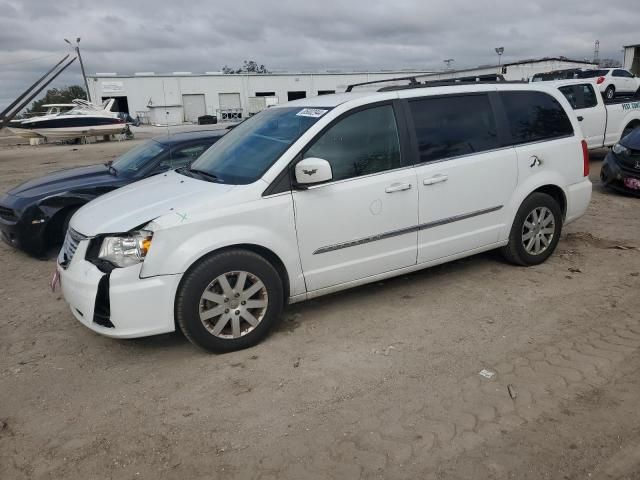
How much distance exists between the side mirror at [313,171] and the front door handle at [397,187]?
2.07 feet

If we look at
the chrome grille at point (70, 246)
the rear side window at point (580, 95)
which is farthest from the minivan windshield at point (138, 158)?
the rear side window at point (580, 95)

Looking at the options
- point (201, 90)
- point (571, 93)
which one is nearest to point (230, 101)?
point (201, 90)

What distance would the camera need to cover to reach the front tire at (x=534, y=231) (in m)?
5.09

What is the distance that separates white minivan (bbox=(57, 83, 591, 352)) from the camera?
3.61m

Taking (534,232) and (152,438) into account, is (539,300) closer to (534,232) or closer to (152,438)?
(534,232)

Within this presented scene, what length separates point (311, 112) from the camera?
432 cm

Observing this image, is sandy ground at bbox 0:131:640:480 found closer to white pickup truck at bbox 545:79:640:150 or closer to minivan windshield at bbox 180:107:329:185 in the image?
minivan windshield at bbox 180:107:329:185

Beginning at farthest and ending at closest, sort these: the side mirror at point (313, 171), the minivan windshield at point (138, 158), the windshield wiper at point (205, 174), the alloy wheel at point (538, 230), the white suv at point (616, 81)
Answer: the white suv at point (616, 81), the minivan windshield at point (138, 158), the alloy wheel at point (538, 230), the windshield wiper at point (205, 174), the side mirror at point (313, 171)

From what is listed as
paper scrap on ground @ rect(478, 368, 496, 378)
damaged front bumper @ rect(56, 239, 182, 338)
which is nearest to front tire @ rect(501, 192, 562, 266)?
paper scrap on ground @ rect(478, 368, 496, 378)

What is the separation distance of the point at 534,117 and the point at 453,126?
3.50ft

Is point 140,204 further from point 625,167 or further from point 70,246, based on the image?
point 625,167

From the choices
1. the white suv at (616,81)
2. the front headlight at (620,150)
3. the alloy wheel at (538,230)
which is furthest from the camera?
the white suv at (616,81)

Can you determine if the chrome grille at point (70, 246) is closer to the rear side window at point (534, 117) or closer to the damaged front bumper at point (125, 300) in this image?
the damaged front bumper at point (125, 300)

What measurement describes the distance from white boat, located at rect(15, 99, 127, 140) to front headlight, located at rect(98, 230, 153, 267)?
30.0 m
